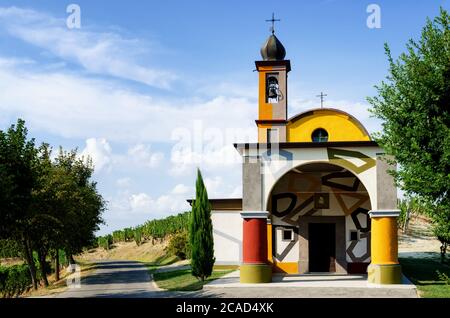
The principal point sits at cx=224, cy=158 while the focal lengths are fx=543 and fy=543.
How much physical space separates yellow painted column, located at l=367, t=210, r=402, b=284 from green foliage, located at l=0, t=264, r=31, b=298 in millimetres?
26481

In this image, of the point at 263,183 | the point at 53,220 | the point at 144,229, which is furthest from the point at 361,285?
the point at 144,229

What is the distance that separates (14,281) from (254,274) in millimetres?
24866

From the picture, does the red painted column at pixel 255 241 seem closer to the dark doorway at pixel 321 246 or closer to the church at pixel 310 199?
the church at pixel 310 199

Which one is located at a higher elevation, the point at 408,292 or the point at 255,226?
the point at 255,226

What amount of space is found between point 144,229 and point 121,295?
5702 cm

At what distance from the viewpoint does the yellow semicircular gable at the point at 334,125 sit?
27.4 metres

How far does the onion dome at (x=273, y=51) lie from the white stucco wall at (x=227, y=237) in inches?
365

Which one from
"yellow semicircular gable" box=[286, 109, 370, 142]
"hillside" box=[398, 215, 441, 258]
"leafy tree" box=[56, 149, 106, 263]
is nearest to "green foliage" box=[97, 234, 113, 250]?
"leafy tree" box=[56, 149, 106, 263]

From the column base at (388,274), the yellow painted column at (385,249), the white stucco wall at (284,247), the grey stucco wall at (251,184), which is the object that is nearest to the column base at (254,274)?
the grey stucco wall at (251,184)

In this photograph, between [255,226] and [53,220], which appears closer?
[255,226]

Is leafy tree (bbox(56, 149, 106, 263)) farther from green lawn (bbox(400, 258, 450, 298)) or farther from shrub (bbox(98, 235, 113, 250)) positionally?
shrub (bbox(98, 235, 113, 250))

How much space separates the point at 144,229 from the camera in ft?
260

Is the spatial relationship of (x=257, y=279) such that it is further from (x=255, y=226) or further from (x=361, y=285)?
(x=361, y=285)
